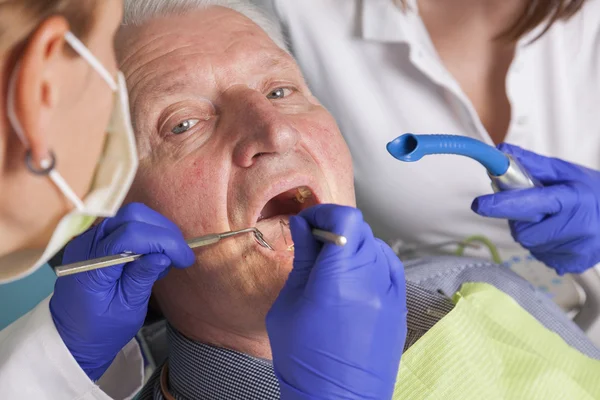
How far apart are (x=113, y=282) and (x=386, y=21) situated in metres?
0.76

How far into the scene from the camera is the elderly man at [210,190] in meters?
1.00

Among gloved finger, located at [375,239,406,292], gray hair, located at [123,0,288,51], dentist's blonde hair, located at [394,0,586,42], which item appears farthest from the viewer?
dentist's blonde hair, located at [394,0,586,42]

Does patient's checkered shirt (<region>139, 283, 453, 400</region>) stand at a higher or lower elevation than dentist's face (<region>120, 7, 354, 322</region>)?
lower

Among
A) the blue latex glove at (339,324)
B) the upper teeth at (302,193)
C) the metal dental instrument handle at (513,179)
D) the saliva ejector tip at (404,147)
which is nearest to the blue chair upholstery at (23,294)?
the upper teeth at (302,193)

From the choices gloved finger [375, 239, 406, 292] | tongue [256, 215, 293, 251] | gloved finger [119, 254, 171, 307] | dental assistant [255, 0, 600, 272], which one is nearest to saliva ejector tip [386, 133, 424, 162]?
gloved finger [375, 239, 406, 292]

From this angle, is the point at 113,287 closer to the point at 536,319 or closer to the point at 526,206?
the point at 526,206

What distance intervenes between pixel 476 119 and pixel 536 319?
0.42 metres

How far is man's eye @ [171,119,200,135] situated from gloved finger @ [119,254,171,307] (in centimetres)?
23

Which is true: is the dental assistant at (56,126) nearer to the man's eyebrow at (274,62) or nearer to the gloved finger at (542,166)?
the man's eyebrow at (274,62)

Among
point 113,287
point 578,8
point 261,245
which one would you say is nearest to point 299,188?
point 261,245

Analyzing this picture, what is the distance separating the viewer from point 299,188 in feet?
3.50

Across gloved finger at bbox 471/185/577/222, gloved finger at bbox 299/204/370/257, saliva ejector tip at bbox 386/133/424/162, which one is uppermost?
saliva ejector tip at bbox 386/133/424/162

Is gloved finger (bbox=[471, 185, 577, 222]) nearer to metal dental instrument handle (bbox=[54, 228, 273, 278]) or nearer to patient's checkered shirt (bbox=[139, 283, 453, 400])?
patient's checkered shirt (bbox=[139, 283, 453, 400])

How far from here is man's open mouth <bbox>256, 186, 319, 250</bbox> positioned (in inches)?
41.3
